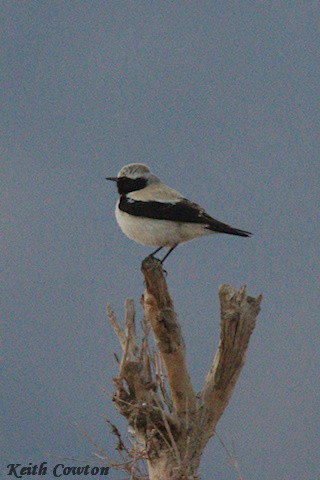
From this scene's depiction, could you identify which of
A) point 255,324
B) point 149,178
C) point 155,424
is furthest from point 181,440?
point 149,178

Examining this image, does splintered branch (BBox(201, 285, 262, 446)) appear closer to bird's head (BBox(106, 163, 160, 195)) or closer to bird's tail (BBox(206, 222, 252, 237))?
bird's tail (BBox(206, 222, 252, 237))

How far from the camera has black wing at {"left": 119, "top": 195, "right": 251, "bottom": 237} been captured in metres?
8.00

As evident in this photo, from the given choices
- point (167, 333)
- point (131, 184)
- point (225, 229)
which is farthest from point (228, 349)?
point (131, 184)

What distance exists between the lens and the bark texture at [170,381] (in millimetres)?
7469

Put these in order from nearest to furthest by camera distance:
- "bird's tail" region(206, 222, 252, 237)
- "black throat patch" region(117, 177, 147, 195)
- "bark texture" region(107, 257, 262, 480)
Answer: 1. "bark texture" region(107, 257, 262, 480)
2. "bird's tail" region(206, 222, 252, 237)
3. "black throat patch" region(117, 177, 147, 195)

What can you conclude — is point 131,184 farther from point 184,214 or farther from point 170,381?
point 170,381

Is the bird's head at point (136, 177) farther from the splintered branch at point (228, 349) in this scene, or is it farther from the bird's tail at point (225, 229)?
the splintered branch at point (228, 349)

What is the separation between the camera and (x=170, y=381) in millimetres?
7812

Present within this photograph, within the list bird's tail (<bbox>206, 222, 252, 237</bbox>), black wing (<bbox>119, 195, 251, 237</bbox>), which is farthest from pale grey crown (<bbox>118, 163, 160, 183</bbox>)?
bird's tail (<bbox>206, 222, 252, 237</bbox>)

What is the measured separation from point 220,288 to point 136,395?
1.36 metres

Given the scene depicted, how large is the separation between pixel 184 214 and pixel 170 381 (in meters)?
1.78

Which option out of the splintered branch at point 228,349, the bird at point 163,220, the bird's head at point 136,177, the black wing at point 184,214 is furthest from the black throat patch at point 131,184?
the splintered branch at point 228,349

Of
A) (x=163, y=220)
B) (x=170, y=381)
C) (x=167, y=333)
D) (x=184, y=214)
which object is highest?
(x=184, y=214)

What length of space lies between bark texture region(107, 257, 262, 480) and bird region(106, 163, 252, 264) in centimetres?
35
